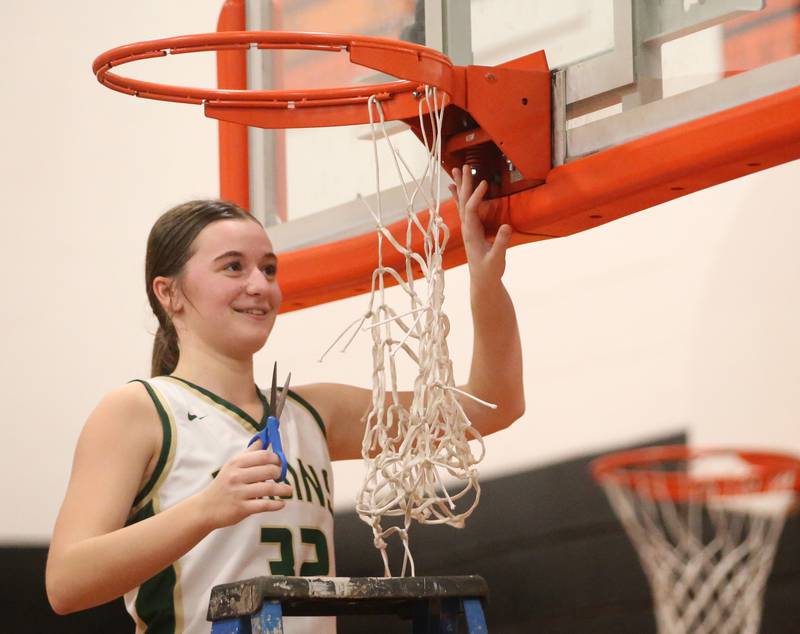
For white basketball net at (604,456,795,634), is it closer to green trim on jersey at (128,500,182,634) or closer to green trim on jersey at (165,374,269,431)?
green trim on jersey at (165,374,269,431)

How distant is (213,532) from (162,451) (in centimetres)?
13

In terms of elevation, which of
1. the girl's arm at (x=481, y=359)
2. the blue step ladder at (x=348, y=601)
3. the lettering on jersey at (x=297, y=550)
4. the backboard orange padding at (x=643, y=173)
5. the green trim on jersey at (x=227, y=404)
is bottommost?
the blue step ladder at (x=348, y=601)

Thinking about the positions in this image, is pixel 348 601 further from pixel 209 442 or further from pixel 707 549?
pixel 707 549

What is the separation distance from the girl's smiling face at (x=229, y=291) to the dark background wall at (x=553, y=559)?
1.26m

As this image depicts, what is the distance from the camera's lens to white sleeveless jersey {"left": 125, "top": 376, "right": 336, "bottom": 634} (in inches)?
60.6

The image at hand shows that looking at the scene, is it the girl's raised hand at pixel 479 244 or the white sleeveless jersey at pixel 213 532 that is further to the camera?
the girl's raised hand at pixel 479 244

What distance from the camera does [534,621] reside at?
287cm

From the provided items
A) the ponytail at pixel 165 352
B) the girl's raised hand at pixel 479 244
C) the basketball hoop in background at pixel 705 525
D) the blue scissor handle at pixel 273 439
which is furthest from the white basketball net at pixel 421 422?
the basketball hoop in background at pixel 705 525

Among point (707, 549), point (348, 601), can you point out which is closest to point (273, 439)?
point (348, 601)

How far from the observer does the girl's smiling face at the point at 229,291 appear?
1.67 meters

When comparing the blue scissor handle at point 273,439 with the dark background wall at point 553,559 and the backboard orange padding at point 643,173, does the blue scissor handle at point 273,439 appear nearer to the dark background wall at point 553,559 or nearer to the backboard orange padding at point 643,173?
the backboard orange padding at point 643,173

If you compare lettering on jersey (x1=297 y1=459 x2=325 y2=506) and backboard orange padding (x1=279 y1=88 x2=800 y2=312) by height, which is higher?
backboard orange padding (x1=279 y1=88 x2=800 y2=312)

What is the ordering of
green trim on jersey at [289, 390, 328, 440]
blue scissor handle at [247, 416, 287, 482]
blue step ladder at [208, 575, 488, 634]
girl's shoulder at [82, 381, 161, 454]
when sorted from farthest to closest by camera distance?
1. green trim on jersey at [289, 390, 328, 440]
2. girl's shoulder at [82, 381, 161, 454]
3. blue scissor handle at [247, 416, 287, 482]
4. blue step ladder at [208, 575, 488, 634]

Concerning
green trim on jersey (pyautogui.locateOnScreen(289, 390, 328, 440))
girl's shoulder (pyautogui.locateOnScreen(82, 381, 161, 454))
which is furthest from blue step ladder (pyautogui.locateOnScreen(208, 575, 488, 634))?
green trim on jersey (pyautogui.locateOnScreen(289, 390, 328, 440))
